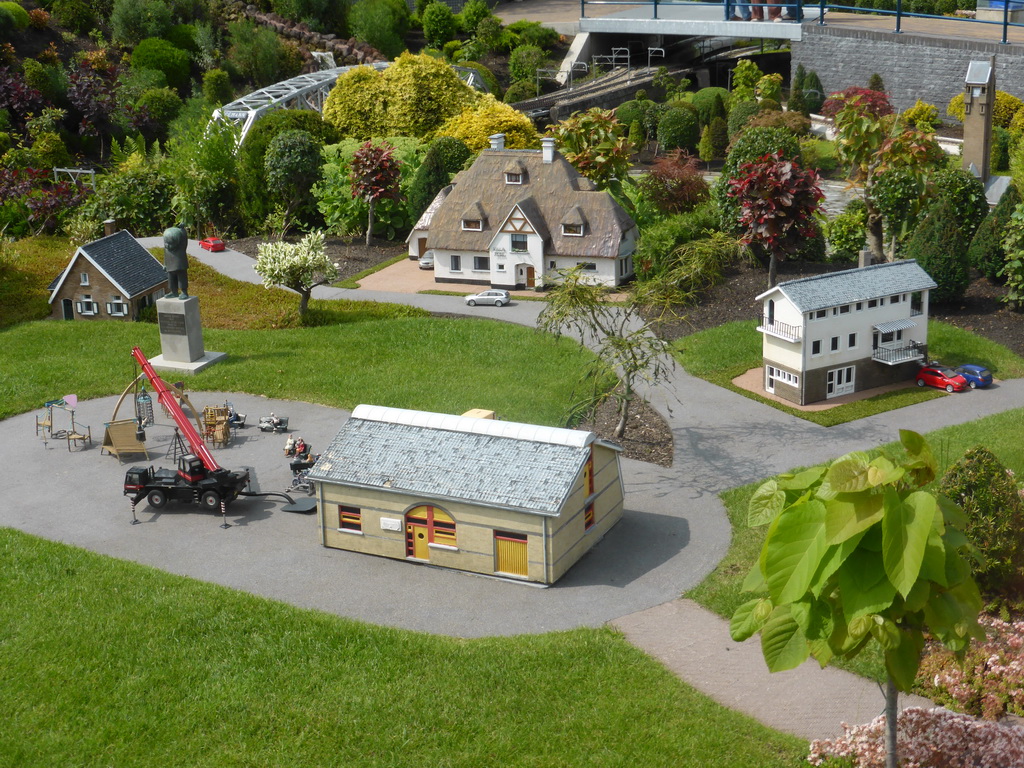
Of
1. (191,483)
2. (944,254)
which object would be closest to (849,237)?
(944,254)

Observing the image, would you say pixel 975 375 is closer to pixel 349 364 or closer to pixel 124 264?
pixel 349 364

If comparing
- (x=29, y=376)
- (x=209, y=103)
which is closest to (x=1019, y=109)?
(x=209, y=103)

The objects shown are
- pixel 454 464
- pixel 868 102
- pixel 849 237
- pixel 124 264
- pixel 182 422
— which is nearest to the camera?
pixel 454 464

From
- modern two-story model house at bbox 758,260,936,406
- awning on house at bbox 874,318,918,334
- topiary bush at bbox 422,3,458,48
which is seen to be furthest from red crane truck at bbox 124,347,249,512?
topiary bush at bbox 422,3,458,48

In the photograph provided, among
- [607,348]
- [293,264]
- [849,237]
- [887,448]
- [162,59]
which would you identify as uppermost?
[162,59]

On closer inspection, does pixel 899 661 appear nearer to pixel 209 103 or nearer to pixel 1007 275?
pixel 1007 275

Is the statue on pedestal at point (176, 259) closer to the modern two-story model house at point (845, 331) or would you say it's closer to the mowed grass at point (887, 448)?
the modern two-story model house at point (845, 331)

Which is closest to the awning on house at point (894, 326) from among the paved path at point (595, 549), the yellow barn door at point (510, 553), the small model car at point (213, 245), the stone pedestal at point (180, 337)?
the paved path at point (595, 549)
